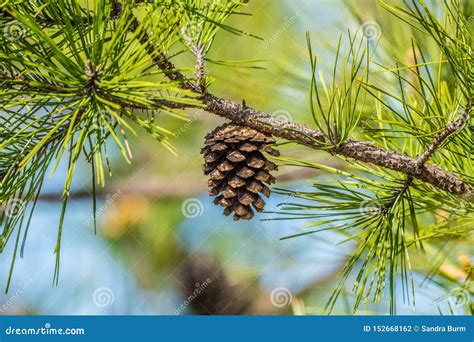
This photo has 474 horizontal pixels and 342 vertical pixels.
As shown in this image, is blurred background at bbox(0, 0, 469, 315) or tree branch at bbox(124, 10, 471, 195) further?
blurred background at bbox(0, 0, 469, 315)

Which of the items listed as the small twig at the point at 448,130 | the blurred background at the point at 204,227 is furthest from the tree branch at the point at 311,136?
the blurred background at the point at 204,227

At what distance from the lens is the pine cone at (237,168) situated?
700 millimetres

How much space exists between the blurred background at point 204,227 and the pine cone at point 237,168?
0.62 metres

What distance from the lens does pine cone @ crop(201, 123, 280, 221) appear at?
0.70 meters

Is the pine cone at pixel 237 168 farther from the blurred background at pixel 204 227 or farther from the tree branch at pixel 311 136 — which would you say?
the blurred background at pixel 204 227

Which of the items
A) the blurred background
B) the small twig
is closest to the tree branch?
the small twig

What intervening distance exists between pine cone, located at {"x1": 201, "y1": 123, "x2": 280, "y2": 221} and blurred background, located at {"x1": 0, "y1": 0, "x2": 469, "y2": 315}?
0.62 m

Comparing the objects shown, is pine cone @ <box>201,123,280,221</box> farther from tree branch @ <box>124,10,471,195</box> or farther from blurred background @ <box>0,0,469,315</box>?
blurred background @ <box>0,0,469,315</box>

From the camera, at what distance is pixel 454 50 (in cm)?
64

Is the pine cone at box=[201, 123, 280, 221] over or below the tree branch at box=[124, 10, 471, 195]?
below

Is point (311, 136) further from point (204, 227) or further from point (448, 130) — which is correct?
point (204, 227)

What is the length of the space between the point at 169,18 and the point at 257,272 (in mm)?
1007
